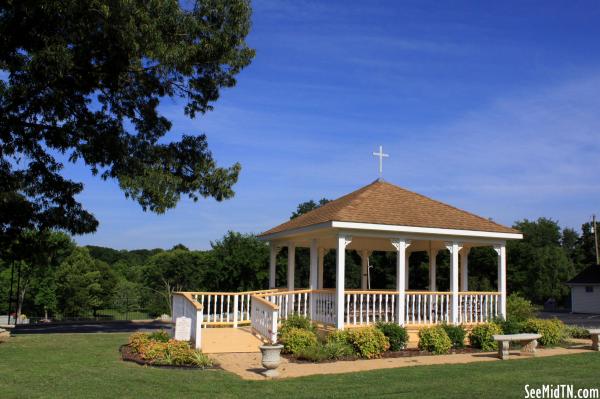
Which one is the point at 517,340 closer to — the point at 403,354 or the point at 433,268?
the point at 403,354

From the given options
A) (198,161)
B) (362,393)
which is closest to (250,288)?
(198,161)

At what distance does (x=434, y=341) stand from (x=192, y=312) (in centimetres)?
600

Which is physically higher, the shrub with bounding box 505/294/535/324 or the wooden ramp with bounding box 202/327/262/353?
the shrub with bounding box 505/294/535/324

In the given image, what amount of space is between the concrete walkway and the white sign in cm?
101

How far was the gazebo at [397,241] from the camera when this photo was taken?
14492mm

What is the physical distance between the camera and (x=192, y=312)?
13422 millimetres

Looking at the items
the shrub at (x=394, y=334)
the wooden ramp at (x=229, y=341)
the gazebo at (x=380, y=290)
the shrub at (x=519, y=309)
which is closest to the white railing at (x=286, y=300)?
the gazebo at (x=380, y=290)

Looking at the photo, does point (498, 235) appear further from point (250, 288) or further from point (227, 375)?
point (250, 288)

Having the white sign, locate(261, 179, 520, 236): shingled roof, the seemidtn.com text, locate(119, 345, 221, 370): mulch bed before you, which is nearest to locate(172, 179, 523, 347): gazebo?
locate(261, 179, 520, 236): shingled roof

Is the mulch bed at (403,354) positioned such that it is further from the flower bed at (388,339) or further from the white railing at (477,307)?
the white railing at (477,307)

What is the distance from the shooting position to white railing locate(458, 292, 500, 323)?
1583 centimetres

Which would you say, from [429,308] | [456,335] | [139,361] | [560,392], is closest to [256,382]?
[139,361]

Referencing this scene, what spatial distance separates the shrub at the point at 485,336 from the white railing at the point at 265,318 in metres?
5.53

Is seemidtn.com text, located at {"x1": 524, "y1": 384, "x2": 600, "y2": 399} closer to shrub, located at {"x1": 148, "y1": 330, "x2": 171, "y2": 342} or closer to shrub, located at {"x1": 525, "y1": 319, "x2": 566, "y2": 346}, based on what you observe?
shrub, located at {"x1": 525, "y1": 319, "x2": 566, "y2": 346}
